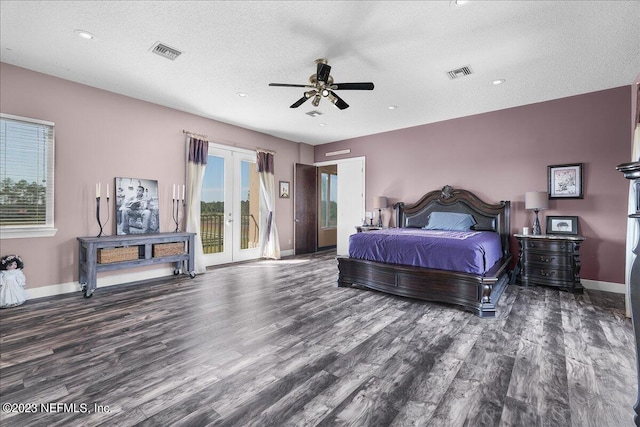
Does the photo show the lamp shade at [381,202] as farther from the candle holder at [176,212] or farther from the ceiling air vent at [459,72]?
Result: the candle holder at [176,212]

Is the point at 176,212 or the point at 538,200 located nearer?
the point at 538,200

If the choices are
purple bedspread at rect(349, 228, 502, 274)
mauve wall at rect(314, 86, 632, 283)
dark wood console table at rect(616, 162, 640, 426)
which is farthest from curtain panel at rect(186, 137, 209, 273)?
dark wood console table at rect(616, 162, 640, 426)

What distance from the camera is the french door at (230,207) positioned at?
18.9ft

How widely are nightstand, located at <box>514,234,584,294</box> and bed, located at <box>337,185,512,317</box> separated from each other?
0.29 m

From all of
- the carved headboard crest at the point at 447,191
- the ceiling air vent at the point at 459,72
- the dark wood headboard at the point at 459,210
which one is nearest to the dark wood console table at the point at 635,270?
the ceiling air vent at the point at 459,72

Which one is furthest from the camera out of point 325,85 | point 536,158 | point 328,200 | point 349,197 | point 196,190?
point 328,200

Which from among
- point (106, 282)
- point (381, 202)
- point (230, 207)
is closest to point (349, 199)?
point (381, 202)

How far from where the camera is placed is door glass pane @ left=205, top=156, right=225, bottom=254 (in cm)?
566

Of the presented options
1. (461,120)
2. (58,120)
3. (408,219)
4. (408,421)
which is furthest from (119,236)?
(461,120)

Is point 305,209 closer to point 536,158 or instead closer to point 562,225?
point 536,158

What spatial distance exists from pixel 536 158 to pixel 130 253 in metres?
6.52

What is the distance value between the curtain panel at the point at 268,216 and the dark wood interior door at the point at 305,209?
2.78ft

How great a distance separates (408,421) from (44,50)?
4.96m

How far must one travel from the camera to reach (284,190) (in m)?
7.24
